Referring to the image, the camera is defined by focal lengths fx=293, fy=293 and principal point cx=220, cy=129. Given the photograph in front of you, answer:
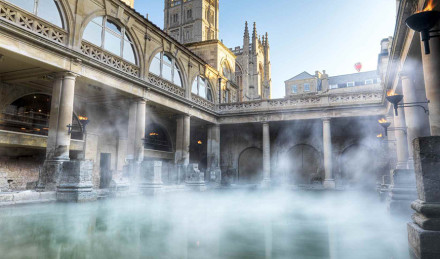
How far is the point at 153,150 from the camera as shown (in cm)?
2141

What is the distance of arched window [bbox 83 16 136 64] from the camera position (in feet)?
43.8

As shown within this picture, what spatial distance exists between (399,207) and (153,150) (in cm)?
1687

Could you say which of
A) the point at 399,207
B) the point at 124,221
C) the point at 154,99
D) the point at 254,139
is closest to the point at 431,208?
the point at 399,207

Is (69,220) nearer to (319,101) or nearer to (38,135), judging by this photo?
→ (38,135)

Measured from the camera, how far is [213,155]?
914 inches

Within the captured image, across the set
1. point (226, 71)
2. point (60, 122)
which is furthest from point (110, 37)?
point (226, 71)

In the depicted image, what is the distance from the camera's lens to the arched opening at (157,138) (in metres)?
21.7

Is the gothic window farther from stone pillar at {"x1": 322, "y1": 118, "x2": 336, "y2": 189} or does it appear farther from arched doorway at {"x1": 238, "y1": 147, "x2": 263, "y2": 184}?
stone pillar at {"x1": 322, "y1": 118, "x2": 336, "y2": 189}

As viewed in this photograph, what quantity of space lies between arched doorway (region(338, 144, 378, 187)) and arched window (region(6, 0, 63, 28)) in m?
21.1

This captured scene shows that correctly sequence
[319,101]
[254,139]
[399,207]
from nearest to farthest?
1. [399,207]
2. [319,101]
3. [254,139]

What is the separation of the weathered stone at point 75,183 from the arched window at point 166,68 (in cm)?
861

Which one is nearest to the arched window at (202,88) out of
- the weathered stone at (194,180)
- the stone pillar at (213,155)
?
the stone pillar at (213,155)

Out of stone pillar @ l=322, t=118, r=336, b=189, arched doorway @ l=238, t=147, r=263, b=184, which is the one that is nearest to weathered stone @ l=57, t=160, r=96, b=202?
stone pillar @ l=322, t=118, r=336, b=189

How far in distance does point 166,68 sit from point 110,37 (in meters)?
4.72
